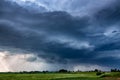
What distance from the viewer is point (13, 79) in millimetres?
72125

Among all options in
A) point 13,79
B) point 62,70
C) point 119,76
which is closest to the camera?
point 13,79

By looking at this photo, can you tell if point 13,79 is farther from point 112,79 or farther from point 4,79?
point 112,79

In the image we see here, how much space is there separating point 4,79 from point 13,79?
2.41m

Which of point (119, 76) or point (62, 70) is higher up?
point (62, 70)

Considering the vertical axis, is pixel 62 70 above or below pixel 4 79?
above

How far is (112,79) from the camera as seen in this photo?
2913 inches

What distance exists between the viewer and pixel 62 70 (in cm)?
17425

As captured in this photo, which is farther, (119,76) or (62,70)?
(62,70)

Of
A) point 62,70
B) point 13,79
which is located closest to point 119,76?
point 13,79

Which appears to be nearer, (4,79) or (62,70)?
(4,79)

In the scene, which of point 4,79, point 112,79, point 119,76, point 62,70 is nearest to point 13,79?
point 4,79

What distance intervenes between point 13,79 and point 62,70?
103 metres

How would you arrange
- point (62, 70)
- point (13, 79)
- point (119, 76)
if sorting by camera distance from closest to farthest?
point (13, 79) → point (119, 76) → point (62, 70)

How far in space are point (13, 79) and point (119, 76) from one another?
31.9m
